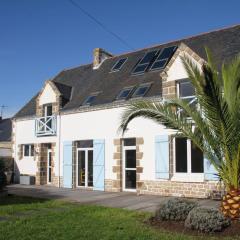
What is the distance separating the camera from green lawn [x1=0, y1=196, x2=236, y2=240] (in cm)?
816

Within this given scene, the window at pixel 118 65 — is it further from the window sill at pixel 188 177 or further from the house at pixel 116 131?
the window sill at pixel 188 177

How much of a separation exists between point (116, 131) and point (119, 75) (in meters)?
4.30

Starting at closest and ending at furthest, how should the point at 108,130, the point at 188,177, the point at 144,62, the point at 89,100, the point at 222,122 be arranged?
the point at 222,122 < the point at 188,177 < the point at 108,130 < the point at 144,62 < the point at 89,100

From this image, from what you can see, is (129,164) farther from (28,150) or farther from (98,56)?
(28,150)

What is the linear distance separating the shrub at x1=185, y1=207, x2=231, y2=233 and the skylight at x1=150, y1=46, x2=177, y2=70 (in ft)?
34.6

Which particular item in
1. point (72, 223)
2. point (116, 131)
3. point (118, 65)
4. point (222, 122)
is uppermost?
→ point (118, 65)

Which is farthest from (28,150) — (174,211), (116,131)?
(174,211)

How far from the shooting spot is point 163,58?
18.9 meters

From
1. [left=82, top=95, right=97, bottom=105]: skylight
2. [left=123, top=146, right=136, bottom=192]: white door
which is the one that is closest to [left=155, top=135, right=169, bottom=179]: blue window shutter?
[left=123, top=146, right=136, bottom=192]: white door

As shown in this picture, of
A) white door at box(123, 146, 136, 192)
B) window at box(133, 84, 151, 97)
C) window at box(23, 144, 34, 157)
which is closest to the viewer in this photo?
window at box(133, 84, 151, 97)

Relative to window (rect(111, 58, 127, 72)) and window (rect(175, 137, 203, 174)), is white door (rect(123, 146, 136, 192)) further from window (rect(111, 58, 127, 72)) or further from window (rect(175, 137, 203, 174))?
window (rect(111, 58, 127, 72))

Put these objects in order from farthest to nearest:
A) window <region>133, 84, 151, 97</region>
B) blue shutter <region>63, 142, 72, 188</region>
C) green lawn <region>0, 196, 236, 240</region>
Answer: blue shutter <region>63, 142, 72, 188</region>
window <region>133, 84, 151, 97</region>
green lawn <region>0, 196, 236, 240</region>

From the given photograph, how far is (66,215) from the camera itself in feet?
35.5

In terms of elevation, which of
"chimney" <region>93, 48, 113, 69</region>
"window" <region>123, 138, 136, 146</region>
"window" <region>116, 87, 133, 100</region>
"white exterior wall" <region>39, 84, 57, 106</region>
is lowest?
"window" <region>123, 138, 136, 146</region>
